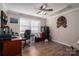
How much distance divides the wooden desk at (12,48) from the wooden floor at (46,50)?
13 cm

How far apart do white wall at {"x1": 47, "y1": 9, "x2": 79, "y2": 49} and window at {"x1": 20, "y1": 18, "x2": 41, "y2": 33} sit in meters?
0.28

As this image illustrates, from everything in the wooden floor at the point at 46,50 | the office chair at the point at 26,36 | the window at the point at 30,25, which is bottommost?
the wooden floor at the point at 46,50

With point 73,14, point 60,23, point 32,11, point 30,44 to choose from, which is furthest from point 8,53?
point 73,14

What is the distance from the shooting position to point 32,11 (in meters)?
2.40

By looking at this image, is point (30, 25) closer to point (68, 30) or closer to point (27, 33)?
point (27, 33)

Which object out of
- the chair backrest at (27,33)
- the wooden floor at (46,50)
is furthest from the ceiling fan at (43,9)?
the wooden floor at (46,50)

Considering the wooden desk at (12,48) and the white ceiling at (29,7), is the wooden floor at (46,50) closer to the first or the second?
the wooden desk at (12,48)

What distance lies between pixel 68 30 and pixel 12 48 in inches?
50.9

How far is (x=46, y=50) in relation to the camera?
2406mm

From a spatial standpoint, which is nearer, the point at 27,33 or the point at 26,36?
the point at 27,33

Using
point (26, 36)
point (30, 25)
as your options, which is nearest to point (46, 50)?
point (26, 36)

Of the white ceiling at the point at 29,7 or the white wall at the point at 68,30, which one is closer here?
the white ceiling at the point at 29,7

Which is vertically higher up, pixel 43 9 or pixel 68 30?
pixel 43 9

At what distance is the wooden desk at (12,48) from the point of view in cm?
229
